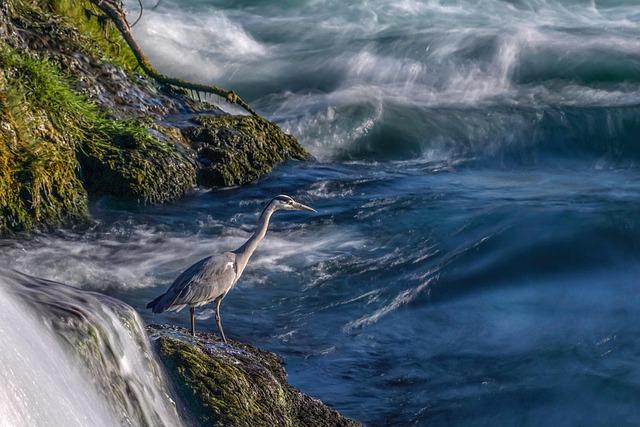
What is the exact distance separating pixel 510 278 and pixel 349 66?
764cm

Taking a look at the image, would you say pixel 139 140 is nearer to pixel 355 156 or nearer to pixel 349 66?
pixel 355 156

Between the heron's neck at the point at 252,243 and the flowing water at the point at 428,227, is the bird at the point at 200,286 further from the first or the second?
→ the flowing water at the point at 428,227

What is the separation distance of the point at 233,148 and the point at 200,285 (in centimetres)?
384

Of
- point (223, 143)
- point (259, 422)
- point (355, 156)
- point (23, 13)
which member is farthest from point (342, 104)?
point (259, 422)

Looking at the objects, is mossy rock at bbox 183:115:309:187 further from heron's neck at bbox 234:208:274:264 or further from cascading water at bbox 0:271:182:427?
cascading water at bbox 0:271:182:427

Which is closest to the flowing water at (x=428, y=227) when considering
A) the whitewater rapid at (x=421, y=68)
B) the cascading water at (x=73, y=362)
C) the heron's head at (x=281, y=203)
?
the whitewater rapid at (x=421, y=68)

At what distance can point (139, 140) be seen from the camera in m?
9.73

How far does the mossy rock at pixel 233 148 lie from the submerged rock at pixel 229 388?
14.0ft

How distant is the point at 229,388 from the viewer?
5.25m

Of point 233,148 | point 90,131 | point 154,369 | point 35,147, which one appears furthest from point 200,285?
point 233,148

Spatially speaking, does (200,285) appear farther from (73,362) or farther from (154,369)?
(73,362)

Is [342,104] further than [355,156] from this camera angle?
Yes

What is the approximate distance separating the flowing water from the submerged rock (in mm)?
766

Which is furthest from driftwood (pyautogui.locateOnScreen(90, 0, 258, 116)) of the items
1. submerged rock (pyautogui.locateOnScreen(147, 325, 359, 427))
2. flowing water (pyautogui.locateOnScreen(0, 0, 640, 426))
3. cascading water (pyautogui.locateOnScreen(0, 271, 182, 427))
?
cascading water (pyautogui.locateOnScreen(0, 271, 182, 427))
